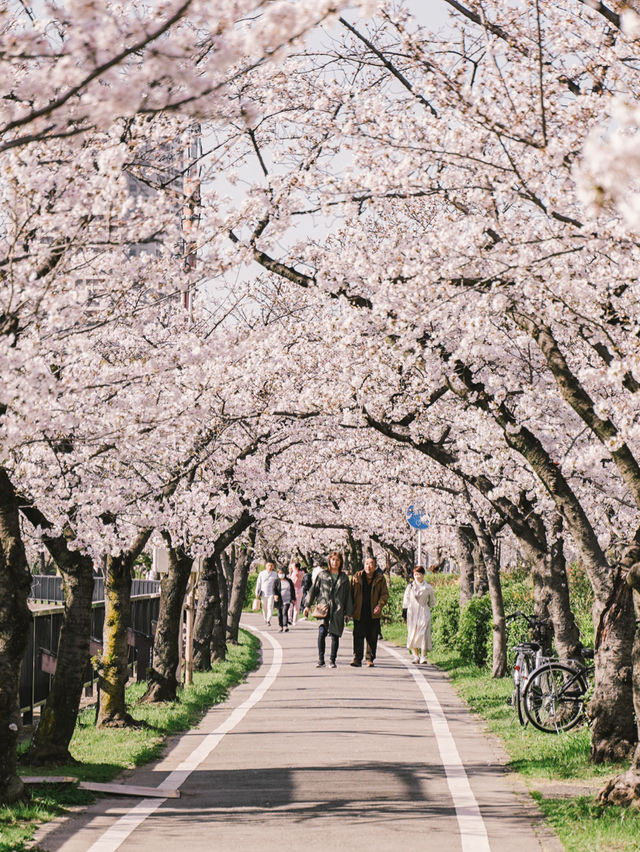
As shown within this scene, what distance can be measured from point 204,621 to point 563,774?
1152 cm

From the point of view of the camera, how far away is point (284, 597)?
1410 inches

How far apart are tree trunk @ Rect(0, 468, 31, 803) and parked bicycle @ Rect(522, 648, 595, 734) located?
20.1ft

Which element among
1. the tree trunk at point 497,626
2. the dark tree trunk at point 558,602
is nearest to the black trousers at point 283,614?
the tree trunk at point 497,626

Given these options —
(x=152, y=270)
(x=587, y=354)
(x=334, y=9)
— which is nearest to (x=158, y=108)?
(x=334, y=9)

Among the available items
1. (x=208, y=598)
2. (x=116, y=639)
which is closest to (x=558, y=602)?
(x=116, y=639)

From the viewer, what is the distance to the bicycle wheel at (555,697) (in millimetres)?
12891

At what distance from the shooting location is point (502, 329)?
41.7ft

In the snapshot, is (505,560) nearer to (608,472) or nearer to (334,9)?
(608,472)

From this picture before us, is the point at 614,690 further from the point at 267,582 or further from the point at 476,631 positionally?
the point at 267,582

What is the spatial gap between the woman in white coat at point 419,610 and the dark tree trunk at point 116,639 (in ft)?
31.8

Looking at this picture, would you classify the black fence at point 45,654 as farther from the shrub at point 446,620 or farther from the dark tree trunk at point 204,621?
the shrub at point 446,620

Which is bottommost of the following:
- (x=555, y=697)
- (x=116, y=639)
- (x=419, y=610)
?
(x=555, y=697)

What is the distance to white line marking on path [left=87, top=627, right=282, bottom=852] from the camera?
7734 mm

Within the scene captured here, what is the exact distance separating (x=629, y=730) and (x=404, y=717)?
14.7 feet
